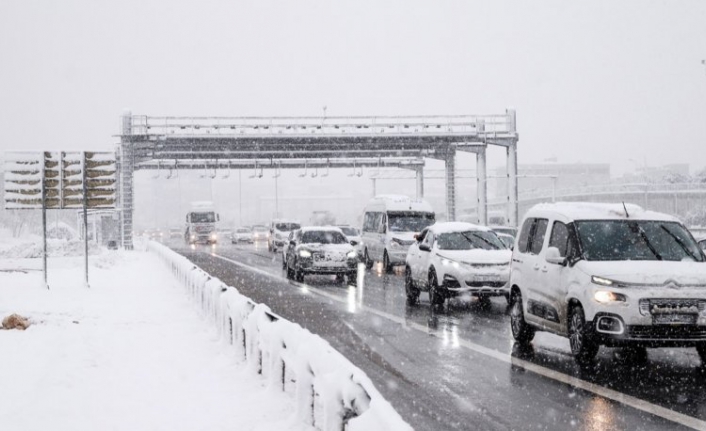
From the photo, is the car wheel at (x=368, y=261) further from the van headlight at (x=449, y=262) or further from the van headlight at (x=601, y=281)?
the van headlight at (x=601, y=281)

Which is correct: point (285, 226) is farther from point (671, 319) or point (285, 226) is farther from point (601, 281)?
point (671, 319)

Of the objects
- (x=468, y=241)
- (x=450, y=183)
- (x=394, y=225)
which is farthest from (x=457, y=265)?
(x=450, y=183)

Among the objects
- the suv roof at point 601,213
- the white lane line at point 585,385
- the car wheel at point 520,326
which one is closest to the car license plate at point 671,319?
the white lane line at point 585,385

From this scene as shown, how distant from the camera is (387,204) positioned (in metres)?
30.1

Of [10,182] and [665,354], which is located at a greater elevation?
[10,182]

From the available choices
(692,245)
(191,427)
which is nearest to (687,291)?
(692,245)

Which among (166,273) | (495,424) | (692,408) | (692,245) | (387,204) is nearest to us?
(495,424)

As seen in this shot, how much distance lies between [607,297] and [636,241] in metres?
1.35

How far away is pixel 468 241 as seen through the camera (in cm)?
1839

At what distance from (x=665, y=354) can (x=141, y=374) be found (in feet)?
21.3

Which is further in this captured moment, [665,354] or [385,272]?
[385,272]

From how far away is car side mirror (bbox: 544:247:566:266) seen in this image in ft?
33.6

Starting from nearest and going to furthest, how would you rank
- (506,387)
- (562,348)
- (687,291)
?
1. (506,387)
2. (687,291)
3. (562,348)

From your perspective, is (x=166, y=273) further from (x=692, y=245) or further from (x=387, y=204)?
(x=692, y=245)
